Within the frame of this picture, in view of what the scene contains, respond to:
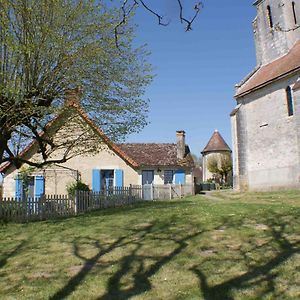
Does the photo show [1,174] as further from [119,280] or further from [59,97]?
[119,280]

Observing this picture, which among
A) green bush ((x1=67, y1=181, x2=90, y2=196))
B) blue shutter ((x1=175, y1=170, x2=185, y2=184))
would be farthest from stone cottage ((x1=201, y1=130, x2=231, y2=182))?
green bush ((x1=67, y1=181, x2=90, y2=196))

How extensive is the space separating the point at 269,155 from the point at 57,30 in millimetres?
16179

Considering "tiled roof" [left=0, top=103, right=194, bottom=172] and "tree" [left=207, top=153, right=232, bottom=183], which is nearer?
"tiled roof" [left=0, top=103, right=194, bottom=172]

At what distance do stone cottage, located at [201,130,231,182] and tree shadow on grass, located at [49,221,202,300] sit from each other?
38.7 meters

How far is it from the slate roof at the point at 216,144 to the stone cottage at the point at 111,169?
58.4 feet

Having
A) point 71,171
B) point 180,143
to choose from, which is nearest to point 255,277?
point 71,171

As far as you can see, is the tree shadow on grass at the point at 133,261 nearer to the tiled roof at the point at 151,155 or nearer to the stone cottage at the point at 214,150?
the tiled roof at the point at 151,155

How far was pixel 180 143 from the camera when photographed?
3067 centimetres

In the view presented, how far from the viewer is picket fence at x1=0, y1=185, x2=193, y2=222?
13.7m

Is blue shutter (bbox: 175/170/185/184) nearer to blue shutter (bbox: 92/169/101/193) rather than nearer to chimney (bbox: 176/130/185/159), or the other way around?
chimney (bbox: 176/130/185/159)

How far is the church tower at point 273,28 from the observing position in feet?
79.7

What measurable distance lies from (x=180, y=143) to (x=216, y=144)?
1985 cm

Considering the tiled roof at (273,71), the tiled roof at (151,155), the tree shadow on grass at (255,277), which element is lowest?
the tree shadow on grass at (255,277)

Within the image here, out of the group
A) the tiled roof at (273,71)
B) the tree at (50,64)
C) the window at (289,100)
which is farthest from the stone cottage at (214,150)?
the tree at (50,64)
